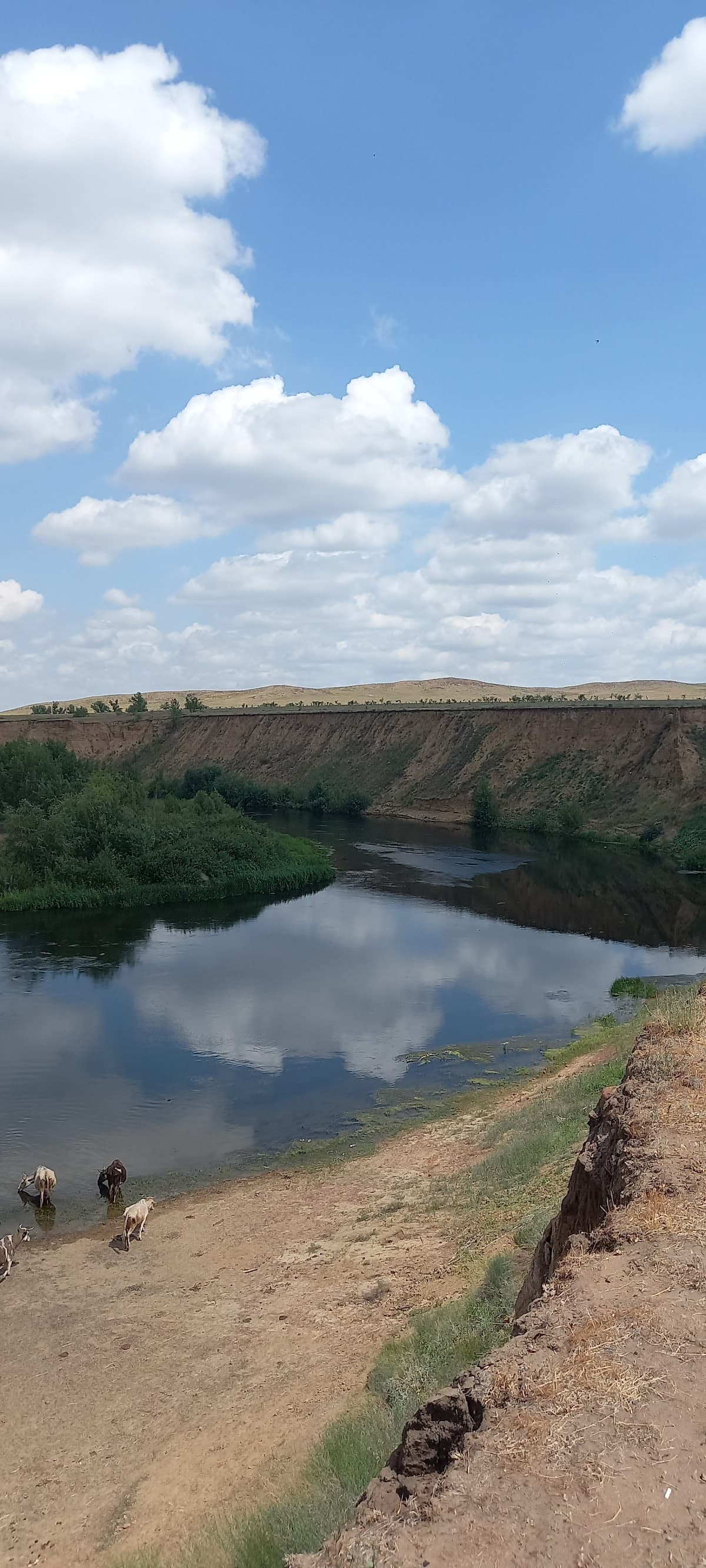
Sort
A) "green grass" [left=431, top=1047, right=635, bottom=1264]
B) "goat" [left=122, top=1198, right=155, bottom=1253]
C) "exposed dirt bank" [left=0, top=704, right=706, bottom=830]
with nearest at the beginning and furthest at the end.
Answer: "green grass" [left=431, top=1047, right=635, bottom=1264]
"goat" [left=122, top=1198, right=155, bottom=1253]
"exposed dirt bank" [left=0, top=704, right=706, bottom=830]

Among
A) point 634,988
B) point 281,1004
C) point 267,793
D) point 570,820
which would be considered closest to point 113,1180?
point 281,1004

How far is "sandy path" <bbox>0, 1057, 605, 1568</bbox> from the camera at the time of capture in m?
7.43

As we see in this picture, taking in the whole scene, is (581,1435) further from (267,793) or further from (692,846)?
(267,793)

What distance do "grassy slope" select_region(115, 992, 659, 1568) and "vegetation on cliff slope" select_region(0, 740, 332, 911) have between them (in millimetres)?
25134

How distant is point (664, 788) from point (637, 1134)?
51.3m

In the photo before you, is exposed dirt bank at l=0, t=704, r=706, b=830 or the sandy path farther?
exposed dirt bank at l=0, t=704, r=706, b=830

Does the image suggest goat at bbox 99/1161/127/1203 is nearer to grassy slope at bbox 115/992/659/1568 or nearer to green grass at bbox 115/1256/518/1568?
grassy slope at bbox 115/992/659/1568

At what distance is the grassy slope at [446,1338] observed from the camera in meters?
6.06

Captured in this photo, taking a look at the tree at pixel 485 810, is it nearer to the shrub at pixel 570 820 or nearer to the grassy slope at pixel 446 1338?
the shrub at pixel 570 820

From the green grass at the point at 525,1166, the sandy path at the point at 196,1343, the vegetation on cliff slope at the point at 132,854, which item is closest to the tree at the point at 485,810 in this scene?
the vegetation on cliff slope at the point at 132,854

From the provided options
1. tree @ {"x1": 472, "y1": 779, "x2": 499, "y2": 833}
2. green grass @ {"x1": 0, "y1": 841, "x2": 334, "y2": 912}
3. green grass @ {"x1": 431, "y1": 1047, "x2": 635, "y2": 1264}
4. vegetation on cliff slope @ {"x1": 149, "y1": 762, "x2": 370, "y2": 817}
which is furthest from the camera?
vegetation on cliff slope @ {"x1": 149, "y1": 762, "x2": 370, "y2": 817}

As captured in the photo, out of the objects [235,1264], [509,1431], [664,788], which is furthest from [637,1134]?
[664,788]

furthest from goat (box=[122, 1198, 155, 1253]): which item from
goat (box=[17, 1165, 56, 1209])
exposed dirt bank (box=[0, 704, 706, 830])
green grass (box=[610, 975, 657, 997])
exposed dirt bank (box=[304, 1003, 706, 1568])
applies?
exposed dirt bank (box=[0, 704, 706, 830])

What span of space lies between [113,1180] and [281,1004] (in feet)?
36.3
